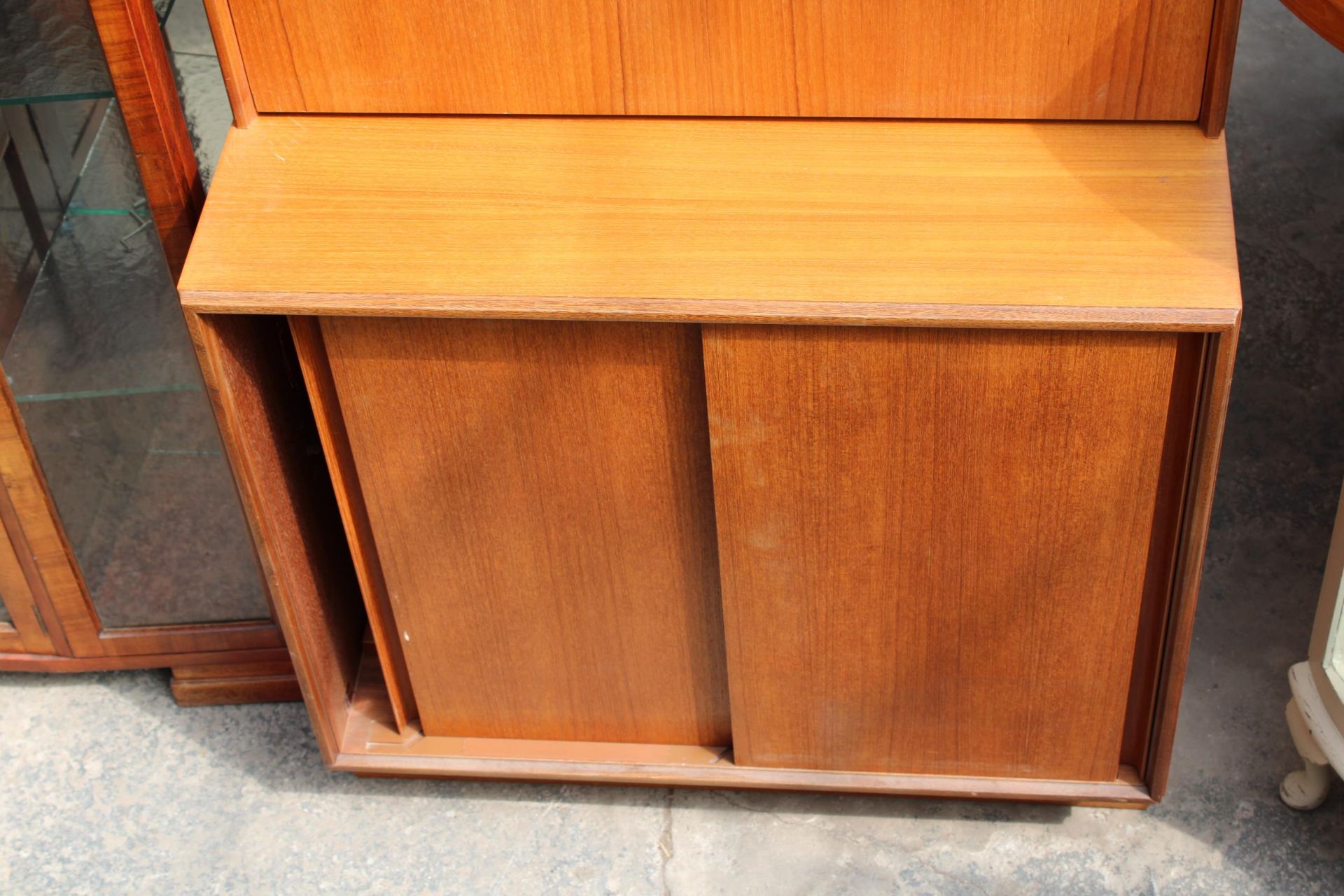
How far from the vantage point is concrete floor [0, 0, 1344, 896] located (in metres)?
1.60

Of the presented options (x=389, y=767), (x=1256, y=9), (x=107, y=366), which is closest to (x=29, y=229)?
(x=107, y=366)

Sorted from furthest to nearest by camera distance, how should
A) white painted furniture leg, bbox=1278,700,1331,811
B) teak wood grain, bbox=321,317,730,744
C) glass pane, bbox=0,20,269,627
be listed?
white painted furniture leg, bbox=1278,700,1331,811 < glass pane, bbox=0,20,269,627 < teak wood grain, bbox=321,317,730,744

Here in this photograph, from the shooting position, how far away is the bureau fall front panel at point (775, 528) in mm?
1243

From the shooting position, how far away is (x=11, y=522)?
5.35 feet

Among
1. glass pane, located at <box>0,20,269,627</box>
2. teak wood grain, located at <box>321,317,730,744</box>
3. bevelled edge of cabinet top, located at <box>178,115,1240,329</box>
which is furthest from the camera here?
glass pane, located at <box>0,20,269,627</box>

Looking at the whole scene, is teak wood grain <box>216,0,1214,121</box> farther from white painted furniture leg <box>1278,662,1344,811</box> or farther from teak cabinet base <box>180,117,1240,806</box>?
white painted furniture leg <box>1278,662,1344,811</box>

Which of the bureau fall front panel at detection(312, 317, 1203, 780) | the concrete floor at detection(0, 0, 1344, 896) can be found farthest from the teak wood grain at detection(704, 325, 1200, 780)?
the concrete floor at detection(0, 0, 1344, 896)

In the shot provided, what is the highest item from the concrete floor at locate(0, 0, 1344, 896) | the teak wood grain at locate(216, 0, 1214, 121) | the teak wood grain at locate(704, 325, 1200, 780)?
the teak wood grain at locate(216, 0, 1214, 121)

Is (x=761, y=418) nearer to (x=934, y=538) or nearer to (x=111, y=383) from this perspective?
(x=934, y=538)

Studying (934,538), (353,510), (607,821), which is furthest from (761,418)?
(607,821)

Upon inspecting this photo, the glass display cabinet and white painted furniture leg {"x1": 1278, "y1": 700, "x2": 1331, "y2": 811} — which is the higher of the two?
the glass display cabinet

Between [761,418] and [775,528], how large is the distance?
14 centimetres

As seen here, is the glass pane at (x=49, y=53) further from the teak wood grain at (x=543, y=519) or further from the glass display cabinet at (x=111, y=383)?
the teak wood grain at (x=543, y=519)

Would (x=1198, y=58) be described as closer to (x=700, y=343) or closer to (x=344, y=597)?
(x=700, y=343)
